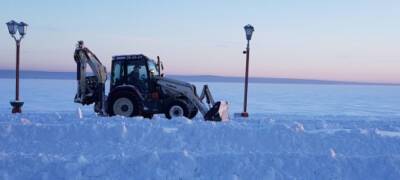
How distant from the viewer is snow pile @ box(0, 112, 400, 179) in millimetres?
7223

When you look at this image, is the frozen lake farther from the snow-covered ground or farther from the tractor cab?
the snow-covered ground

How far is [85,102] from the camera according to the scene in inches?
653

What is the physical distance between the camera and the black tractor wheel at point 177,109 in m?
15.4

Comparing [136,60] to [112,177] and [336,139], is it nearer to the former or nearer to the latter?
[336,139]

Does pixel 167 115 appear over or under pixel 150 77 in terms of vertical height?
under

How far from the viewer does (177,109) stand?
50.6 ft

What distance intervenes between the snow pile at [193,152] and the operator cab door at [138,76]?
8.00 feet

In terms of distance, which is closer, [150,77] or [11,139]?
[11,139]

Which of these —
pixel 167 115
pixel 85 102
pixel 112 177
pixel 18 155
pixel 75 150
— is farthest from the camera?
pixel 85 102

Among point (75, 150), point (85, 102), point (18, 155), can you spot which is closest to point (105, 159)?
point (18, 155)

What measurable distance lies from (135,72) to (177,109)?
1814 millimetres

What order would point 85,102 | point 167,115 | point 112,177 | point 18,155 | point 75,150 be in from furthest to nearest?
1. point 85,102
2. point 167,115
3. point 75,150
4. point 18,155
5. point 112,177

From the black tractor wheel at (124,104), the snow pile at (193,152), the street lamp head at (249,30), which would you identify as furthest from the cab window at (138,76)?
the street lamp head at (249,30)

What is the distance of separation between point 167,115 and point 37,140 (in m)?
5.70
